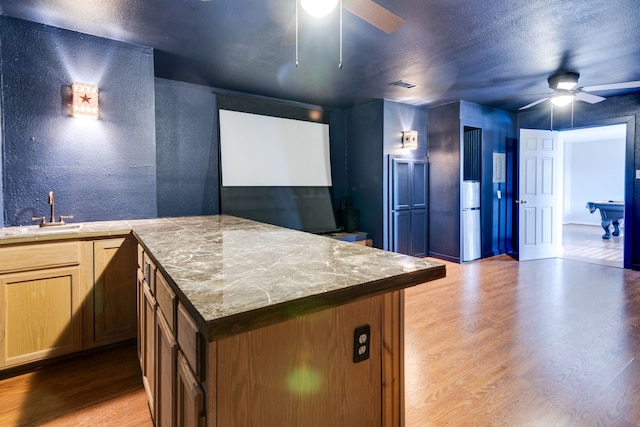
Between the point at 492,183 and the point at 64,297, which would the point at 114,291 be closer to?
the point at 64,297

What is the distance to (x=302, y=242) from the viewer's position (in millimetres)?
1747

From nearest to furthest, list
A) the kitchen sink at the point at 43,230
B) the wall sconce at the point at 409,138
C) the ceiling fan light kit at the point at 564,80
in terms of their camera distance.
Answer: the kitchen sink at the point at 43,230, the ceiling fan light kit at the point at 564,80, the wall sconce at the point at 409,138

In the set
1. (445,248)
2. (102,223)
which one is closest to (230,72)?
(102,223)

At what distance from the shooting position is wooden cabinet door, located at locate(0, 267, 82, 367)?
212cm

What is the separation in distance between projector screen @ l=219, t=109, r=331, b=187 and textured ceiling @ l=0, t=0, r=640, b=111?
1.59ft

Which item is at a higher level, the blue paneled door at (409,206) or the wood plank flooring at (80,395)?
the blue paneled door at (409,206)

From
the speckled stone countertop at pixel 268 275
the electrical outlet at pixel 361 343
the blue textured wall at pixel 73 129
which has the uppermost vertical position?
the blue textured wall at pixel 73 129

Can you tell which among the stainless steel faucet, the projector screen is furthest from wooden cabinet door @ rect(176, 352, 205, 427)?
the projector screen

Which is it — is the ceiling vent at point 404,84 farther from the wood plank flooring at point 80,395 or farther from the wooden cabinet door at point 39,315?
the wood plank flooring at point 80,395

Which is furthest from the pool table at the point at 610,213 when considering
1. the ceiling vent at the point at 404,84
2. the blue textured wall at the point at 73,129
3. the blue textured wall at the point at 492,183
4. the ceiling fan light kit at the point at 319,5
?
the blue textured wall at the point at 73,129

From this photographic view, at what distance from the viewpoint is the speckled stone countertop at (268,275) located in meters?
0.83

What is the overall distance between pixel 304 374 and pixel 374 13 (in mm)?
1787

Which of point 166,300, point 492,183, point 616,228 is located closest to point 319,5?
point 166,300

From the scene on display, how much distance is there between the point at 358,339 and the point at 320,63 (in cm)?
298
